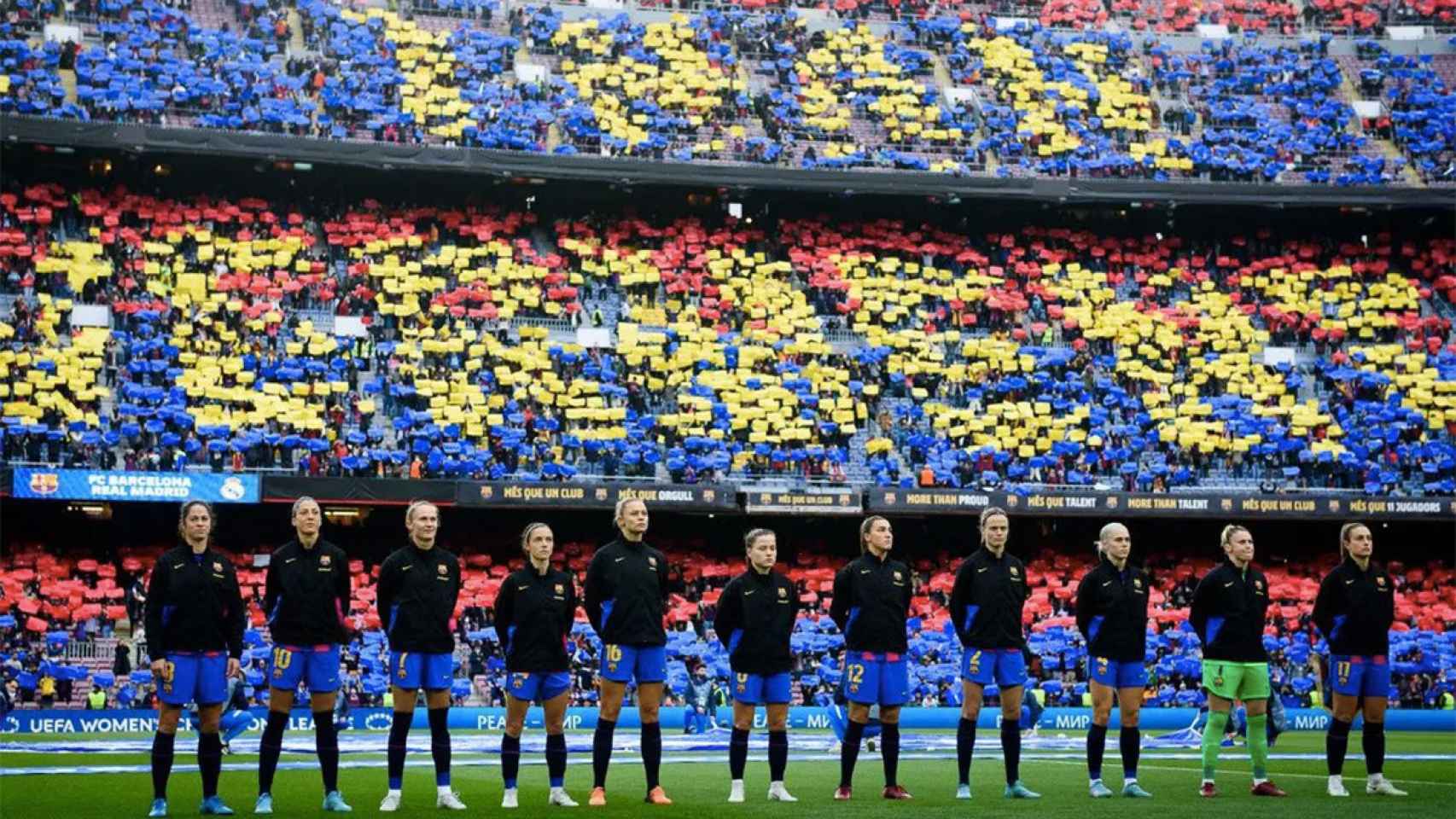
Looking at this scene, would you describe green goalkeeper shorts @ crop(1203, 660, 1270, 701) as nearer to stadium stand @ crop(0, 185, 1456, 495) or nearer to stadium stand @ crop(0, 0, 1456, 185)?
stadium stand @ crop(0, 185, 1456, 495)

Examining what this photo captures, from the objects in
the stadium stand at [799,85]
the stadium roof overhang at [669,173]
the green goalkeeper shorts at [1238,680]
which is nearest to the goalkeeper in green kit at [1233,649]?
the green goalkeeper shorts at [1238,680]

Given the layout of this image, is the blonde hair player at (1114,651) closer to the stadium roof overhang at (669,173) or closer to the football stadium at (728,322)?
the football stadium at (728,322)

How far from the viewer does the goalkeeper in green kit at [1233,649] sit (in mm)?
14633

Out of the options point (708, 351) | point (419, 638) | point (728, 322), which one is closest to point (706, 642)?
point (708, 351)

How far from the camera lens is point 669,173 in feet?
136

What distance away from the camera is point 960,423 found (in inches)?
1559

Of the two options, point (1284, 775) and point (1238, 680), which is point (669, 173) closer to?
point (1284, 775)

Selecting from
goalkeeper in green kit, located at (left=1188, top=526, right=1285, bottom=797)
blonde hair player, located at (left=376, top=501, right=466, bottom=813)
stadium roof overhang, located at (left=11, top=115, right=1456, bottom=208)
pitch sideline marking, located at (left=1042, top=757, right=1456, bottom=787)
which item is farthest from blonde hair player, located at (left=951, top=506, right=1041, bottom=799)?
stadium roof overhang, located at (left=11, top=115, right=1456, bottom=208)

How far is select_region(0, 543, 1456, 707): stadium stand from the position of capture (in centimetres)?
3106

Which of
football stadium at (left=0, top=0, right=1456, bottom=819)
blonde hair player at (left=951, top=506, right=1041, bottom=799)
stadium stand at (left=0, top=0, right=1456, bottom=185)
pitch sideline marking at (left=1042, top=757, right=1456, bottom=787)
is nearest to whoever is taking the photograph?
blonde hair player at (left=951, top=506, right=1041, bottom=799)

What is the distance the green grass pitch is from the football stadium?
7.26 ft

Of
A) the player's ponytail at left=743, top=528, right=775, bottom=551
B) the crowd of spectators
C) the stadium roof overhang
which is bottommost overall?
the crowd of spectators

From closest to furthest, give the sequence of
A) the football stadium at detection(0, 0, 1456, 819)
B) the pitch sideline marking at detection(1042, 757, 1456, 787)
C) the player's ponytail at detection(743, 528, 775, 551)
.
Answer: the player's ponytail at detection(743, 528, 775, 551) → the pitch sideline marking at detection(1042, 757, 1456, 787) → the football stadium at detection(0, 0, 1456, 819)

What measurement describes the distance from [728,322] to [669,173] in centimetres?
368
